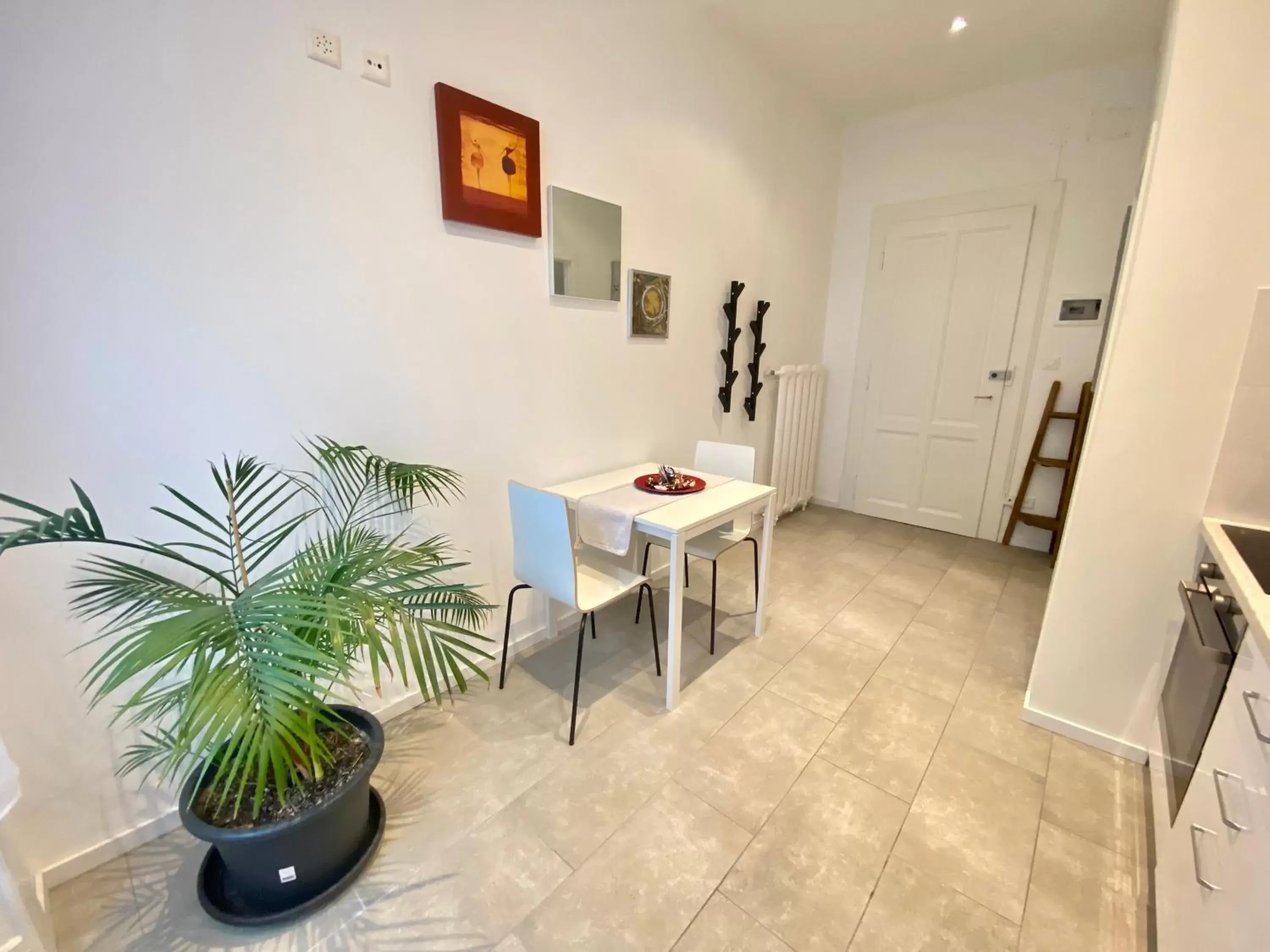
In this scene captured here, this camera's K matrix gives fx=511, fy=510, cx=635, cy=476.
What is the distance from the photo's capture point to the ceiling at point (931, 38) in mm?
2330

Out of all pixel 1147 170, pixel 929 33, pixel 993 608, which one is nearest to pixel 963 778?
pixel 993 608

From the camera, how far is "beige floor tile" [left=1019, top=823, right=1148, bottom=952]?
3.78 feet

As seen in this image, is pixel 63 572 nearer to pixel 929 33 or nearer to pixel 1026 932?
pixel 1026 932

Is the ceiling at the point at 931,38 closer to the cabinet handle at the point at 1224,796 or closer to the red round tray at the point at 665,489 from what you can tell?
the red round tray at the point at 665,489

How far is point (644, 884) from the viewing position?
49.5 inches

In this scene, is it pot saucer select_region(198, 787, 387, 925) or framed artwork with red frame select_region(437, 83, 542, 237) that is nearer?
pot saucer select_region(198, 787, 387, 925)

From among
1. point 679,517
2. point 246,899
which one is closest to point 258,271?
point 679,517

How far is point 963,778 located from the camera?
1591 mm

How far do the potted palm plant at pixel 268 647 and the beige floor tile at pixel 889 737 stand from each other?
4.26 feet

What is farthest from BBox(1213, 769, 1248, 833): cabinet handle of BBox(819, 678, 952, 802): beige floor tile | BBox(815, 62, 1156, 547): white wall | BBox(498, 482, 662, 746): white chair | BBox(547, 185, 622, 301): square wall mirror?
BBox(815, 62, 1156, 547): white wall

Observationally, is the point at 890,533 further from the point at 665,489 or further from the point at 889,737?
the point at 665,489

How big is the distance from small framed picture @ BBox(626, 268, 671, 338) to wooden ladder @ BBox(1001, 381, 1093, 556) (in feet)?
8.29

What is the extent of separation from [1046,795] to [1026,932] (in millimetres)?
509

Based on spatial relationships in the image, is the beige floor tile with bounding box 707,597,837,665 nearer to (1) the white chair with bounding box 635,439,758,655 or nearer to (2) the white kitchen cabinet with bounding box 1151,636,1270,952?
(1) the white chair with bounding box 635,439,758,655
